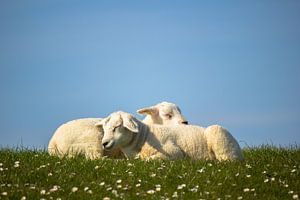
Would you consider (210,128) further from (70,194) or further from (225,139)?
(70,194)

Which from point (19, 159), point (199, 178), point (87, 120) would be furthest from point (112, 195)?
point (87, 120)

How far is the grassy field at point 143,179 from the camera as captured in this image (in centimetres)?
1266

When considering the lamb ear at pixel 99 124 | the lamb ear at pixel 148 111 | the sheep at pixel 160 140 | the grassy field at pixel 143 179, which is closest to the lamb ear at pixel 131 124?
the sheep at pixel 160 140

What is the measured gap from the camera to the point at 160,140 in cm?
1653

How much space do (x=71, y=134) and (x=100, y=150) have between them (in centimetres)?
86

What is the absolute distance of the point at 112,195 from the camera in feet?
41.0

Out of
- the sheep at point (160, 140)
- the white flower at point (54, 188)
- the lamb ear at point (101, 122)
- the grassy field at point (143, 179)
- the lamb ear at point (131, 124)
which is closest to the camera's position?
the grassy field at point (143, 179)

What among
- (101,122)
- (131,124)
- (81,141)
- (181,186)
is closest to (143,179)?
(181,186)

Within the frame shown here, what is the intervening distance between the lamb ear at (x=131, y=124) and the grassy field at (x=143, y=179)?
38.3 inches

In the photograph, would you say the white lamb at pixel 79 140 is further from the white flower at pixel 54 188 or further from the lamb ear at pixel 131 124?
the white flower at pixel 54 188

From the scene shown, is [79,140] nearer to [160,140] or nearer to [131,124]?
[131,124]

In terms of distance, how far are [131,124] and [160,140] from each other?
0.81 meters

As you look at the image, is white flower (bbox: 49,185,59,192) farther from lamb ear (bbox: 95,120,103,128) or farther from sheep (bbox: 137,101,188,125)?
sheep (bbox: 137,101,188,125)

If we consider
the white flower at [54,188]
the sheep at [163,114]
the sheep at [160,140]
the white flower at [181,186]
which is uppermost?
the sheep at [163,114]
